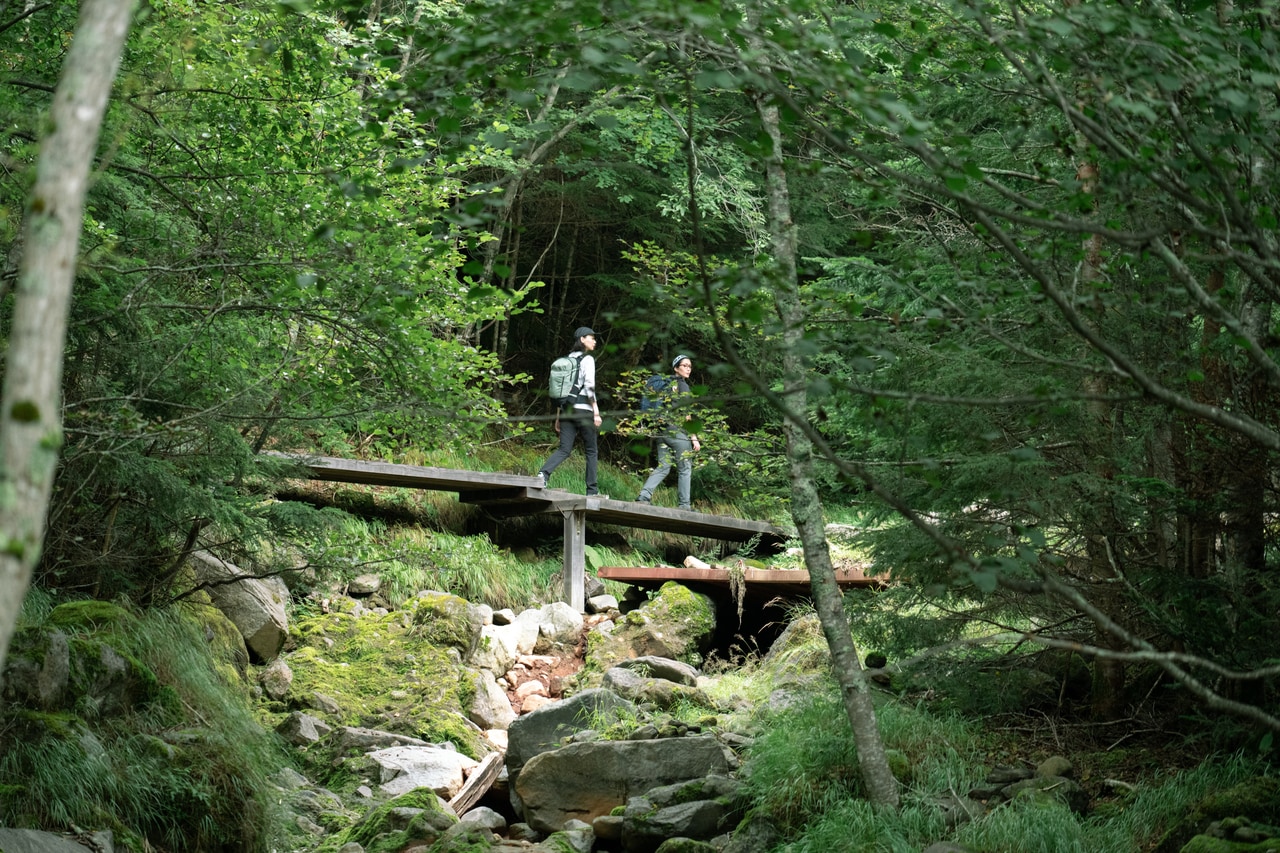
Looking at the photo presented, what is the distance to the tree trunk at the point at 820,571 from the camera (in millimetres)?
5438

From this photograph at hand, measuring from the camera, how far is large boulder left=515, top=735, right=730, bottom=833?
6906 mm

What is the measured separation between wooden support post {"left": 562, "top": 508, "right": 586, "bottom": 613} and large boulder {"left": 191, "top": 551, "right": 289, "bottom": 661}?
11.4 feet

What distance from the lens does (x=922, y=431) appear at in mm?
6219

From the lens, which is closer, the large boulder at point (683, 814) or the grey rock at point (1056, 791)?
the grey rock at point (1056, 791)

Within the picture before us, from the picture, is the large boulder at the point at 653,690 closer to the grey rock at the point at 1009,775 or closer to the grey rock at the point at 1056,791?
the grey rock at the point at 1009,775

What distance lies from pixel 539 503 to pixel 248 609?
4.03 m

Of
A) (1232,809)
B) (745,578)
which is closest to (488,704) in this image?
(745,578)

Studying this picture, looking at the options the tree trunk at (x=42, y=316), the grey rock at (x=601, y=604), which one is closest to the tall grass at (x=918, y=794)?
the tree trunk at (x=42, y=316)

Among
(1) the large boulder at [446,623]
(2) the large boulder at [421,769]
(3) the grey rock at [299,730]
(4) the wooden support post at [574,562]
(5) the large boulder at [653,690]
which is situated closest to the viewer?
(2) the large boulder at [421,769]

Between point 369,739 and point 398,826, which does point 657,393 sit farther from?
point 369,739

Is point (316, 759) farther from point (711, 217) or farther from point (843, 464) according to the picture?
point (711, 217)

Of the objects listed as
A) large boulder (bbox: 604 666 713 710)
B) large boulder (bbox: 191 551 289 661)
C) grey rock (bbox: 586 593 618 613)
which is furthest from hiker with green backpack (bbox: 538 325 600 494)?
large boulder (bbox: 191 551 289 661)

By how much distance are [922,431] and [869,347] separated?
2.40 meters

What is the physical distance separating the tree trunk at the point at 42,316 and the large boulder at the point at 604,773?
5.69 metres
